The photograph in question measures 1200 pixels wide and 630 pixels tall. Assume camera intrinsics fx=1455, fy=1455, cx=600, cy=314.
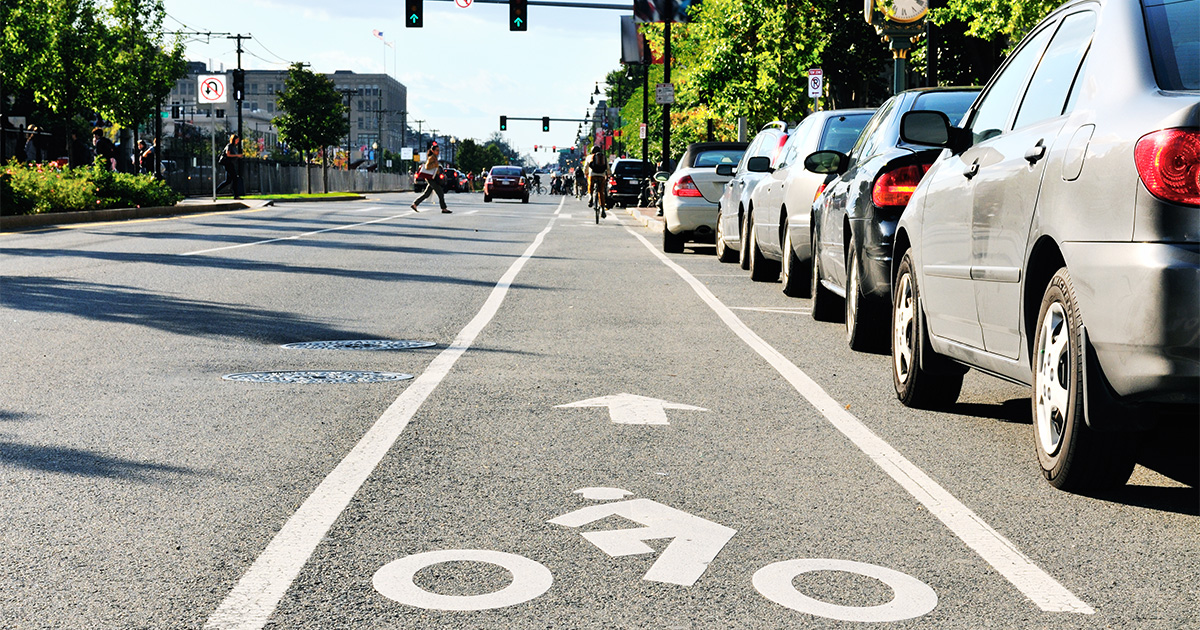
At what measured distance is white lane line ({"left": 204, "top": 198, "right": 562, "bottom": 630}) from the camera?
13.0 feet

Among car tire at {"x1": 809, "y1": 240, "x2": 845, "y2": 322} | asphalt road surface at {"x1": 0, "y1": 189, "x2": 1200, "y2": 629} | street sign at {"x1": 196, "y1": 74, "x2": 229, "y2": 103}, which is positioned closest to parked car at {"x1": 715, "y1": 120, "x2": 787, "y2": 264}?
car tire at {"x1": 809, "y1": 240, "x2": 845, "y2": 322}

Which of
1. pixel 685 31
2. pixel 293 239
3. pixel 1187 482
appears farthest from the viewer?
pixel 685 31

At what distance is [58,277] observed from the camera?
14.8 meters

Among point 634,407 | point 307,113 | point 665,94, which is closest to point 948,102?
point 634,407

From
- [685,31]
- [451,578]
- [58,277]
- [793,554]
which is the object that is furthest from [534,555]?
[685,31]

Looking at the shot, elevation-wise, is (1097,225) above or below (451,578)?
above

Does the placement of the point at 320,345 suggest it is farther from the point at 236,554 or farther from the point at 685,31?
the point at 685,31

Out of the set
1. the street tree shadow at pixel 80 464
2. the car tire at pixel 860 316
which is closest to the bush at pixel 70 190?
the car tire at pixel 860 316

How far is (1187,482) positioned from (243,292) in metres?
9.78

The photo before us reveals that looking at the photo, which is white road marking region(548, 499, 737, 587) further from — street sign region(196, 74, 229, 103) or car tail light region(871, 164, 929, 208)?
street sign region(196, 74, 229, 103)

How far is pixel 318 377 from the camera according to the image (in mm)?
8297

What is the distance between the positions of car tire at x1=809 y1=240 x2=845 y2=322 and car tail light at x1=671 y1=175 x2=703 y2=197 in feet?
29.7

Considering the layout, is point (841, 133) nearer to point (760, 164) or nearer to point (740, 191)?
point (760, 164)

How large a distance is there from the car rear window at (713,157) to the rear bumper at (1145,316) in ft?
54.7
